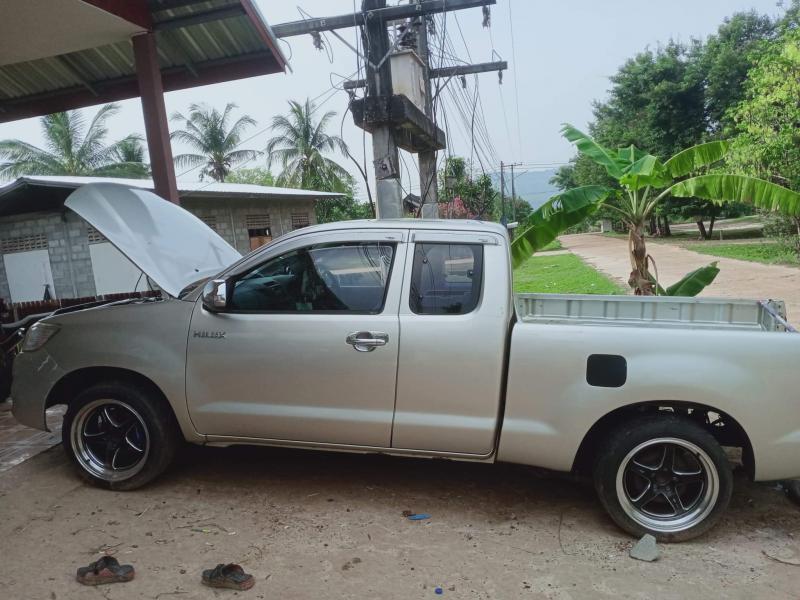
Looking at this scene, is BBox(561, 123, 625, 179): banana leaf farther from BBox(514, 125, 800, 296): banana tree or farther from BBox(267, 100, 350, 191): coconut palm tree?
BBox(267, 100, 350, 191): coconut palm tree

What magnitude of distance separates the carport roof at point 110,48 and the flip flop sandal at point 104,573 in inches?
193

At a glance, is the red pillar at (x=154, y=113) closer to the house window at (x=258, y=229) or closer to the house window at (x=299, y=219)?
the house window at (x=258, y=229)

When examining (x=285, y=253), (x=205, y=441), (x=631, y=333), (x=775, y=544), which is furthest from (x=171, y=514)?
(x=775, y=544)

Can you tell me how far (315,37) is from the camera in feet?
23.6

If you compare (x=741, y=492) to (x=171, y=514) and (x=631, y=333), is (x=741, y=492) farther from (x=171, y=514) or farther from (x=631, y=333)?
(x=171, y=514)

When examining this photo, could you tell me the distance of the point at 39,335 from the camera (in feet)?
12.3

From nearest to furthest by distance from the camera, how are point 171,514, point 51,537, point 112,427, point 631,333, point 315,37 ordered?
point 631,333
point 51,537
point 171,514
point 112,427
point 315,37

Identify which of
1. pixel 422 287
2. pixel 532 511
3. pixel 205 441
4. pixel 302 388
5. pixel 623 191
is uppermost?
pixel 623 191

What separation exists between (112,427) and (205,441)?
2.28 feet

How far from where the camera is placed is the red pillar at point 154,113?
19.8 feet

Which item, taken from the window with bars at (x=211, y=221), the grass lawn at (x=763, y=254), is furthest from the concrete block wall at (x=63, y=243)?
the grass lawn at (x=763, y=254)

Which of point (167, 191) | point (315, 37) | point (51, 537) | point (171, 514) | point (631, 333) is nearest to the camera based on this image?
point (631, 333)

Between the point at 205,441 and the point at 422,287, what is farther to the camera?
the point at 205,441

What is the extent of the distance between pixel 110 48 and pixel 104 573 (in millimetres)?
6597
